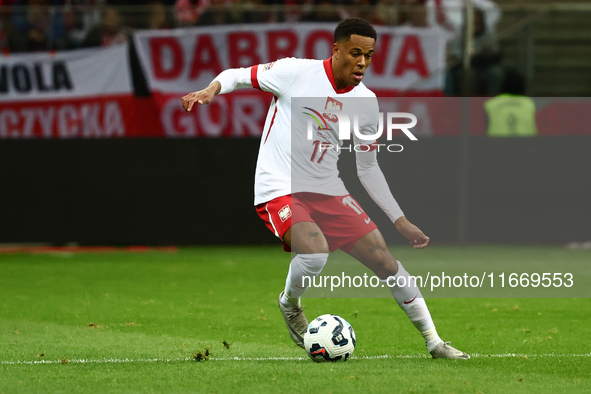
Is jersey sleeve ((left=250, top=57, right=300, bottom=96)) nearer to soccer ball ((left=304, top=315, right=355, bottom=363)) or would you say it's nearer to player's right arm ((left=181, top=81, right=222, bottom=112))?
player's right arm ((left=181, top=81, right=222, bottom=112))

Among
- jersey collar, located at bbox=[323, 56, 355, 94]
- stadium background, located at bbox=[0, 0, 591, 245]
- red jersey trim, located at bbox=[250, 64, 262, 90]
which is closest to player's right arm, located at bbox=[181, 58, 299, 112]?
red jersey trim, located at bbox=[250, 64, 262, 90]

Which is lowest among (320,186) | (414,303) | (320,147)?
(414,303)

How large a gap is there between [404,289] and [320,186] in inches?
32.7

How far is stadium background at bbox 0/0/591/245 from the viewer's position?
11484 millimetres

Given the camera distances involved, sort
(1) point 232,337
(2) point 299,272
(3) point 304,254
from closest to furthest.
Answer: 1. (3) point 304,254
2. (2) point 299,272
3. (1) point 232,337

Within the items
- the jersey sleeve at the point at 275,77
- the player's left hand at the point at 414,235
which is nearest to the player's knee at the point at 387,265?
the player's left hand at the point at 414,235

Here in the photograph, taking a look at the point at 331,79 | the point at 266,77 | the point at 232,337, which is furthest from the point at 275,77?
the point at 232,337

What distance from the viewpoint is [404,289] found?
5.20 m

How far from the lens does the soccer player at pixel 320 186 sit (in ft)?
17.2

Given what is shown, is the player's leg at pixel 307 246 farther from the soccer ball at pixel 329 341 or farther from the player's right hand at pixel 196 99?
the player's right hand at pixel 196 99

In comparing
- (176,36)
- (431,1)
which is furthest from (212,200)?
(431,1)

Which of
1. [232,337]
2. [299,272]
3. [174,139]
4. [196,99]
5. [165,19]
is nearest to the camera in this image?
[196,99]

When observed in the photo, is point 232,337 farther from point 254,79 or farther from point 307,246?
point 254,79

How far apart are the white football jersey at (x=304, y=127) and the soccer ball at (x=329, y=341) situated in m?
0.85
